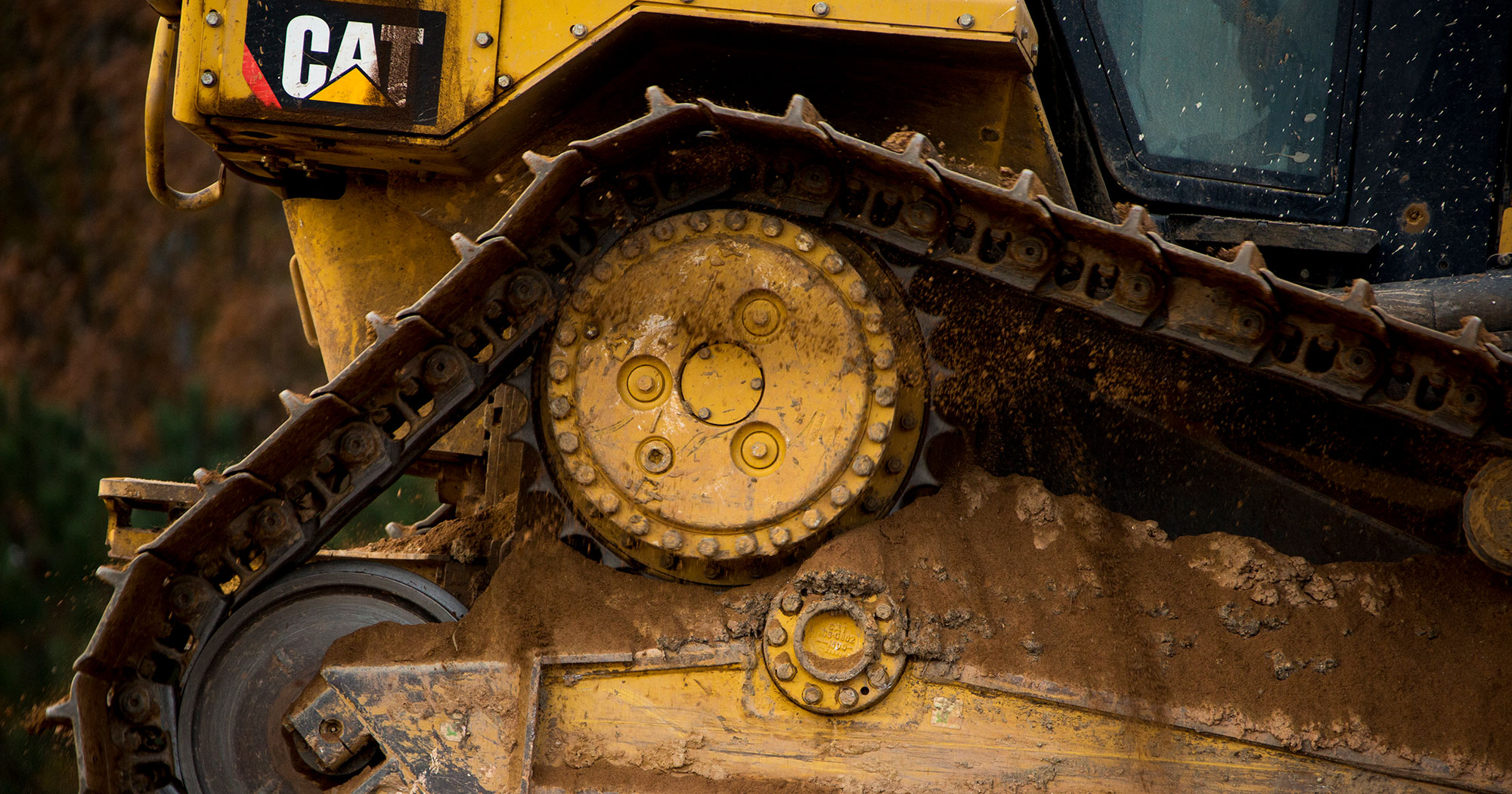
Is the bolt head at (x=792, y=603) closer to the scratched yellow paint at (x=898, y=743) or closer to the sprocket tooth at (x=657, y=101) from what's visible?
the scratched yellow paint at (x=898, y=743)

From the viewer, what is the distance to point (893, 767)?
7.83ft

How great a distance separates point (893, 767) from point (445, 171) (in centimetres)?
153

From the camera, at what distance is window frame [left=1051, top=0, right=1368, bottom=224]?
9.36 feet

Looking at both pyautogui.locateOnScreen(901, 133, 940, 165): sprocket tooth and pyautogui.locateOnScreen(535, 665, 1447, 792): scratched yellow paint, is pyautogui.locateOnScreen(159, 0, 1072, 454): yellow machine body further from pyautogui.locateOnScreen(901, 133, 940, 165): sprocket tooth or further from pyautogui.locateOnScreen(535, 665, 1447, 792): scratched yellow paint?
pyautogui.locateOnScreen(535, 665, 1447, 792): scratched yellow paint

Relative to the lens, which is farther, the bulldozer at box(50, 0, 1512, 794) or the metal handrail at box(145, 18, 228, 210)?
the metal handrail at box(145, 18, 228, 210)

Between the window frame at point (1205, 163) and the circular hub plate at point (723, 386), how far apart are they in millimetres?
815

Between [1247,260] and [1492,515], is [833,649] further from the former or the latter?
[1492,515]

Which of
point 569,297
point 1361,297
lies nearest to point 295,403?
point 569,297

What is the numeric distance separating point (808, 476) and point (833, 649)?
1.07 ft

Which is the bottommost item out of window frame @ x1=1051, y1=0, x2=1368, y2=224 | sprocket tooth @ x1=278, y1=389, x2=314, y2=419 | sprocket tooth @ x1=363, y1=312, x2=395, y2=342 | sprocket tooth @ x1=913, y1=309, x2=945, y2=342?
sprocket tooth @ x1=278, y1=389, x2=314, y2=419

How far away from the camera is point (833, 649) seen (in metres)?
2.41

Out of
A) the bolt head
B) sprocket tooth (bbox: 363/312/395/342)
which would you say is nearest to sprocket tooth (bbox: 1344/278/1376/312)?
the bolt head

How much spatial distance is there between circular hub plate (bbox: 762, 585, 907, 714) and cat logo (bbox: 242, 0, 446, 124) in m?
1.20

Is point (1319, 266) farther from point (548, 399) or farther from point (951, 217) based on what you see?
point (548, 399)
